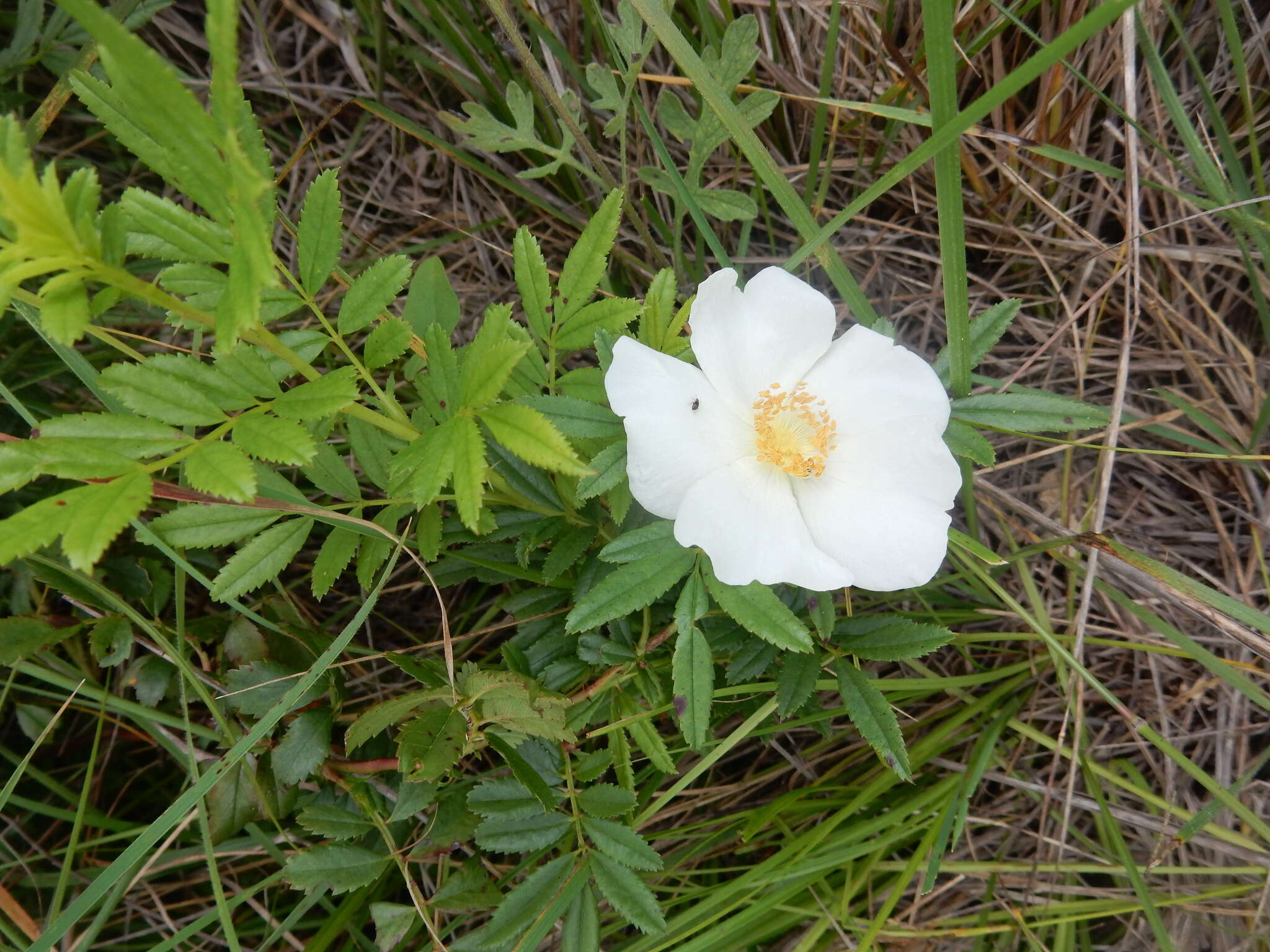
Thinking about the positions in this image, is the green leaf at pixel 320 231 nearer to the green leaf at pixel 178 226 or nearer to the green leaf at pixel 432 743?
the green leaf at pixel 178 226

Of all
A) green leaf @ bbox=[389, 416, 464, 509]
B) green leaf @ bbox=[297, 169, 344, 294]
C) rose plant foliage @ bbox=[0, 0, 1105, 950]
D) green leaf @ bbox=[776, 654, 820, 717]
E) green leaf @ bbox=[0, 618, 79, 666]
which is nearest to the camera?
rose plant foliage @ bbox=[0, 0, 1105, 950]

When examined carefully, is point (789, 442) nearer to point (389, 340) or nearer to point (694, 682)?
point (694, 682)

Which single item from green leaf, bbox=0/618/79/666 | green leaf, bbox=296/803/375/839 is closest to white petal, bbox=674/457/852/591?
green leaf, bbox=296/803/375/839

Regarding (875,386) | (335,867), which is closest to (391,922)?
(335,867)

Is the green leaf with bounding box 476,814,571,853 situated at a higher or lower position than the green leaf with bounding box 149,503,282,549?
lower

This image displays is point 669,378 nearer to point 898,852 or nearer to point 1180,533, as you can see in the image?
point 898,852

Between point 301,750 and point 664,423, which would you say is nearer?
point 664,423

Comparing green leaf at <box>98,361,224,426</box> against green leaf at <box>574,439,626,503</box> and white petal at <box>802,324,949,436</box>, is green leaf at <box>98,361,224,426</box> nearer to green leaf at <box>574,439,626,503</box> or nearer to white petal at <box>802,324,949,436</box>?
green leaf at <box>574,439,626,503</box>
